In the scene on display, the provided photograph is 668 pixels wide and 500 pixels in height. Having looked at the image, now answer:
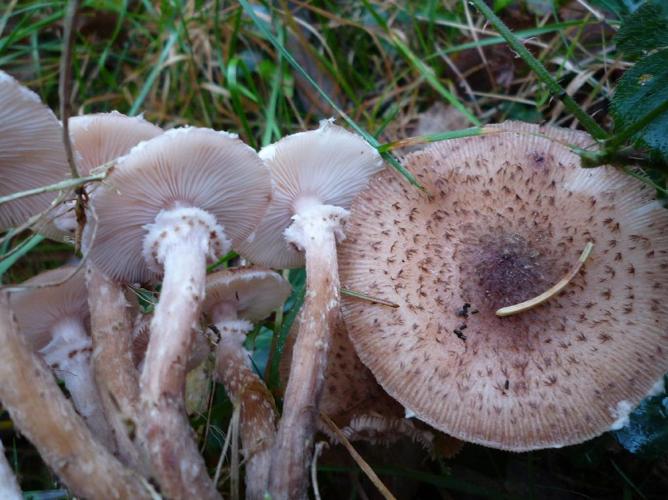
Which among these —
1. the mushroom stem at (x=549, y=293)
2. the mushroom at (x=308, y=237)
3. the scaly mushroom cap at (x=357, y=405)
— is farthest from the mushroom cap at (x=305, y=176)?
the mushroom stem at (x=549, y=293)

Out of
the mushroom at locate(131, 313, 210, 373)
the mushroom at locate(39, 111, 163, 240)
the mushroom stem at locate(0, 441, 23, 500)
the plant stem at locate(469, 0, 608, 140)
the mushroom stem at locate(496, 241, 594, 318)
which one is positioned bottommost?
the mushroom stem at locate(0, 441, 23, 500)

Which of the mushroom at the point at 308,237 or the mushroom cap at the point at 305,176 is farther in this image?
the mushroom cap at the point at 305,176

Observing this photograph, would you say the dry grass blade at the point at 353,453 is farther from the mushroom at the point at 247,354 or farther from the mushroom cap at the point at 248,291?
the mushroom cap at the point at 248,291

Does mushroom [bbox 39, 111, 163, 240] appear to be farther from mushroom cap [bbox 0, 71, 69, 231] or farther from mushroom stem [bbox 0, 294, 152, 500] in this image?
mushroom stem [bbox 0, 294, 152, 500]

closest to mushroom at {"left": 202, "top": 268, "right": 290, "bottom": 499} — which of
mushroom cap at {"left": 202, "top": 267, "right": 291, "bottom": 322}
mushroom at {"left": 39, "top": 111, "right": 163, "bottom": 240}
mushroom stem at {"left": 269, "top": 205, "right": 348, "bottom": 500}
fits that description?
mushroom cap at {"left": 202, "top": 267, "right": 291, "bottom": 322}

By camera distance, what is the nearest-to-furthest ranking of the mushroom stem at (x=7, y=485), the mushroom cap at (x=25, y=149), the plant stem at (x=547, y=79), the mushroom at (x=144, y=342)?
the mushroom cap at (x=25, y=149) → the mushroom stem at (x=7, y=485) → the plant stem at (x=547, y=79) → the mushroom at (x=144, y=342)

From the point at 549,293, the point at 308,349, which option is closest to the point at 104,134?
the point at 308,349

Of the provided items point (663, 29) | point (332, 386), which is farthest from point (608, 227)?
point (332, 386)
